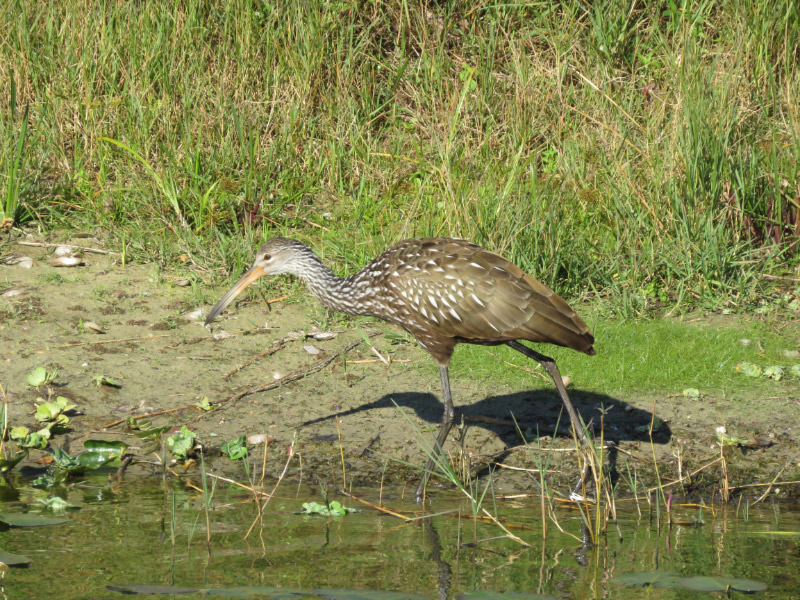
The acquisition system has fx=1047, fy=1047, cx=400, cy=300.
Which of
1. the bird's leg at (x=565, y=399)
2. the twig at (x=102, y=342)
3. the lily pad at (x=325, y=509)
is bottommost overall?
the twig at (x=102, y=342)

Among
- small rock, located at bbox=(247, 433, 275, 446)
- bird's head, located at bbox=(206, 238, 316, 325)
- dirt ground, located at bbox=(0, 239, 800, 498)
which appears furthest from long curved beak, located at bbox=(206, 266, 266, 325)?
small rock, located at bbox=(247, 433, 275, 446)

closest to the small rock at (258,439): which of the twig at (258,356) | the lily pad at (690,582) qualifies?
the twig at (258,356)

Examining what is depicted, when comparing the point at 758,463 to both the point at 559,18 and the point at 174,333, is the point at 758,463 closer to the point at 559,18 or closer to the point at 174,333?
the point at 174,333

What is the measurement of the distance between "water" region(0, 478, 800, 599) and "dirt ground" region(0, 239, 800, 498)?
17.0 inches

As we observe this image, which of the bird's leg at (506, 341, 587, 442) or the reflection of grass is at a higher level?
the bird's leg at (506, 341, 587, 442)

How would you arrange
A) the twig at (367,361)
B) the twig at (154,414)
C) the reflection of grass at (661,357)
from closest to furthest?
the twig at (154,414) < the reflection of grass at (661,357) < the twig at (367,361)

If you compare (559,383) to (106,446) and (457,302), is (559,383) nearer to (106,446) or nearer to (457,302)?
(457,302)

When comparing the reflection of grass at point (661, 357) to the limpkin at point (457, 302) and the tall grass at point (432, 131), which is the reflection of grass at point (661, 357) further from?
the limpkin at point (457, 302)

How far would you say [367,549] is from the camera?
14.2ft

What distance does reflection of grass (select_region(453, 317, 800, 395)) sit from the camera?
625 cm

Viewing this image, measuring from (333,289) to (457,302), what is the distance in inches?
33.0

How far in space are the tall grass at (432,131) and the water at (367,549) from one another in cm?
259

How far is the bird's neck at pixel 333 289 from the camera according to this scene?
5645mm

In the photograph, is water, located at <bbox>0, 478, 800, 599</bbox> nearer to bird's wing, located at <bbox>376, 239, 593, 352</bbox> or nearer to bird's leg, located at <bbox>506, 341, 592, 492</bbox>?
bird's leg, located at <bbox>506, 341, 592, 492</bbox>
